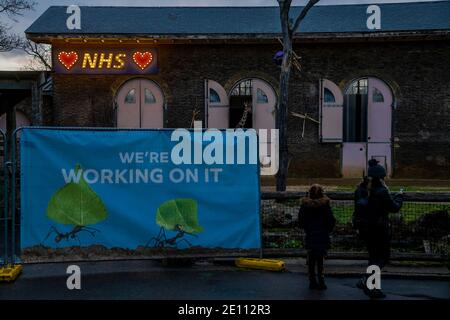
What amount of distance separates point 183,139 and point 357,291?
3359mm

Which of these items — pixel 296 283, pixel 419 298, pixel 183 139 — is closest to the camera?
pixel 419 298

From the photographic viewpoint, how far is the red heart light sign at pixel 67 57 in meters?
22.3

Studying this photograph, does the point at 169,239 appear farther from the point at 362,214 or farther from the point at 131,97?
the point at 131,97

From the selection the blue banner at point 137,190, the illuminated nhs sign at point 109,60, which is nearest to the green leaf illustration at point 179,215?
the blue banner at point 137,190

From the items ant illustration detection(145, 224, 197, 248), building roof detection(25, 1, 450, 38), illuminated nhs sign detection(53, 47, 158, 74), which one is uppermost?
building roof detection(25, 1, 450, 38)

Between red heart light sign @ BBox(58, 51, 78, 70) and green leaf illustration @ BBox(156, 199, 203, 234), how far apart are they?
15608 mm

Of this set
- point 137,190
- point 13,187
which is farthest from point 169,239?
point 13,187

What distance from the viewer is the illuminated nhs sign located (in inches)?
878

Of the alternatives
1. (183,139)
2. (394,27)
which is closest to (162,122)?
(394,27)

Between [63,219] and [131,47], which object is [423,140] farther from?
[63,219]

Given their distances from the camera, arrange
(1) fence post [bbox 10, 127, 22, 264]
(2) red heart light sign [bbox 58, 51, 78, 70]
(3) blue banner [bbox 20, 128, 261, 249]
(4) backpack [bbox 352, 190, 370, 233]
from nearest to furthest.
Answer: (4) backpack [bbox 352, 190, 370, 233], (1) fence post [bbox 10, 127, 22, 264], (3) blue banner [bbox 20, 128, 261, 249], (2) red heart light sign [bbox 58, 51, 78, 70]

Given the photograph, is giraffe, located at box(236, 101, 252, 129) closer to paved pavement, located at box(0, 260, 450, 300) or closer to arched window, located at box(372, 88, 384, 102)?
arched window, located at box(372, 88, 384, 102)

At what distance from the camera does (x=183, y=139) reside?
8398mm

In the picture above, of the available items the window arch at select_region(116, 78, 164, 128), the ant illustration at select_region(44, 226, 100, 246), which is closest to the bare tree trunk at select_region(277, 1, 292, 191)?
the window arch at select_region(116, 78, 164, 128)
